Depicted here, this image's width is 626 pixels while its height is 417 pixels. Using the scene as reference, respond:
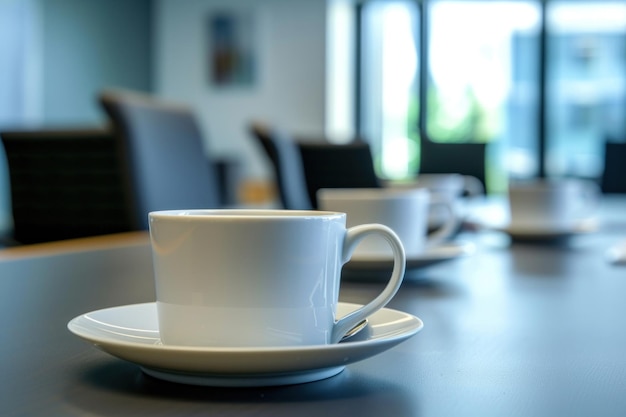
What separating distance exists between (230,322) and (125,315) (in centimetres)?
9

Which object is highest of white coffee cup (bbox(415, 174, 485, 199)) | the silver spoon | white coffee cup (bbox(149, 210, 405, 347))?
white coffee cup (bbox(149, 210, 405, 347))

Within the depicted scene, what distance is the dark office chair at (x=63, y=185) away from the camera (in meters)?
2.40

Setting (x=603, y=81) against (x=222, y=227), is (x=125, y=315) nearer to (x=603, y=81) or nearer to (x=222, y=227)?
(x=222, y=227)

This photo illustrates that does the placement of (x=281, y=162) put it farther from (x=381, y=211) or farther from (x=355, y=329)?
(x=355, y=329)

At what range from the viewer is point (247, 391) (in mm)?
324

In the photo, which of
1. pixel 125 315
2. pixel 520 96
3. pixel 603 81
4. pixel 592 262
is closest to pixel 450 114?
pixel 520 96

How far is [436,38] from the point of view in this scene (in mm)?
7309

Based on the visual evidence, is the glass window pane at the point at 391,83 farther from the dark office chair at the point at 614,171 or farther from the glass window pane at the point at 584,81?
the dark office chair at the point at 614,171

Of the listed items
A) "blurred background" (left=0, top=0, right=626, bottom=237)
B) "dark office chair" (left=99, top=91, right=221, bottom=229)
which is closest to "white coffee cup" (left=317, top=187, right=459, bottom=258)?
"dark office chair" (left=99, top=91, right=221, bottom=229)

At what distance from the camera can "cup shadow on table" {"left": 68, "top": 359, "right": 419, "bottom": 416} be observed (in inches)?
12.1

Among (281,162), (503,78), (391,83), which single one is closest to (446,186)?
(281,162)

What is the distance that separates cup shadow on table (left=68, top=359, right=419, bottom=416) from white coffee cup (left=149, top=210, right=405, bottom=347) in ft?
0.10

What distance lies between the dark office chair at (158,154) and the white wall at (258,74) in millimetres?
5476

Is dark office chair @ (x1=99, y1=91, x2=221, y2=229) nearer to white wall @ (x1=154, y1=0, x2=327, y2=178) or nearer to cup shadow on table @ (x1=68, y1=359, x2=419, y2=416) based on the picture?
cup shadow on table @ (x1=68, y1=359, x2=419, y2=416)
